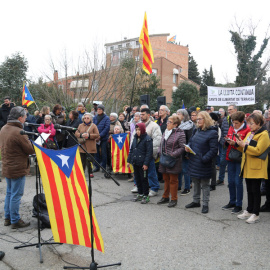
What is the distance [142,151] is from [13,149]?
2.68 meters

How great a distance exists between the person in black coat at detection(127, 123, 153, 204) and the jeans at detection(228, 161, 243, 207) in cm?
169

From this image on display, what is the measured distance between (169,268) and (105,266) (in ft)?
2.54

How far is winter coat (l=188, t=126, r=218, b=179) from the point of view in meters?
5.53

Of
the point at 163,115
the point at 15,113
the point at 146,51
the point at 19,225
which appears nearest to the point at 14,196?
the point at 19,225

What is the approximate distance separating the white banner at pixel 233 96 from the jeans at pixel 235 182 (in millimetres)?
6483

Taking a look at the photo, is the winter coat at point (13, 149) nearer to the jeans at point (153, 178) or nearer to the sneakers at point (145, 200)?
the sneakers at point (145, 200)

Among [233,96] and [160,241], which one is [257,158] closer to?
[160,241]

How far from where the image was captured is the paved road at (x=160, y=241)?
143 inches

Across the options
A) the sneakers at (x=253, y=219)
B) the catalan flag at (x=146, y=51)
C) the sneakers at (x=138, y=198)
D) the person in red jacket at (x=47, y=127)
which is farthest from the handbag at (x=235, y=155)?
the catalan flag at (x=146, y=51)

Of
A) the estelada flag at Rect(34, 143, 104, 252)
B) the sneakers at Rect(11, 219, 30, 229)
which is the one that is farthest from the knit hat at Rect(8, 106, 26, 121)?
the sneakers at Rect(11, 219, 30, 229)

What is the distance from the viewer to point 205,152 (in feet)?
18.5

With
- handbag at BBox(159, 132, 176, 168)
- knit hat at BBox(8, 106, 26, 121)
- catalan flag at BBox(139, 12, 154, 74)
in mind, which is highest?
catalan flag at BBox(139, 12, 154, 74)

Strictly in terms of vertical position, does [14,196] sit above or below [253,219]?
above

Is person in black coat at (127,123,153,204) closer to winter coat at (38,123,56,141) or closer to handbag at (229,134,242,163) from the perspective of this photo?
handbag at (229,134,242,163)
